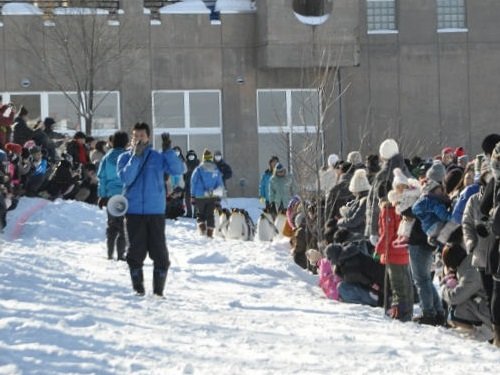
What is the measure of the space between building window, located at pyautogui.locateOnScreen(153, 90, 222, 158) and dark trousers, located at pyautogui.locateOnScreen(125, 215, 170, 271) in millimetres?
27666

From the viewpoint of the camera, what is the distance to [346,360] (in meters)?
8.50

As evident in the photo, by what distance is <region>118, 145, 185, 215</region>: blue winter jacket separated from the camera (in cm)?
1228

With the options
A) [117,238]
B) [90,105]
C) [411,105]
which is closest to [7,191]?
[117,238]

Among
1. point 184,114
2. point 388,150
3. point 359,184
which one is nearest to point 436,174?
point 388,150

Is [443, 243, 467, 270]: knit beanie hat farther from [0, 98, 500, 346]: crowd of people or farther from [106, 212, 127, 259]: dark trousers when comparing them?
[106, 212, 127, 259]: dark trousers

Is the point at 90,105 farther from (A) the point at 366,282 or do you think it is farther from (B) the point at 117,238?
(A) the point at 366,282

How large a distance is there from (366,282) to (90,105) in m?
25.6

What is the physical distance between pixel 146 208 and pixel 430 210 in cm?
286

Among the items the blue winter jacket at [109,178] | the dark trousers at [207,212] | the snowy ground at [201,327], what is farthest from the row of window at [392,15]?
the blue winter jacket at [109,178]

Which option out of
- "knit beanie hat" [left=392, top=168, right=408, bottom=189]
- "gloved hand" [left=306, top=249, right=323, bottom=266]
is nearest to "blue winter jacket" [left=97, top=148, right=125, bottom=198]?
"gloved hand" [left=306, top=249, right=323, bottom=266]

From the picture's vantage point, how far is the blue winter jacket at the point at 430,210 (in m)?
11.3

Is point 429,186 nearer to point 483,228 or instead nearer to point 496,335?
point 483,228

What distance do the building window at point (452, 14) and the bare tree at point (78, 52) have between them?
1100 cm

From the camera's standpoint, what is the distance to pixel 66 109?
39781 mm
